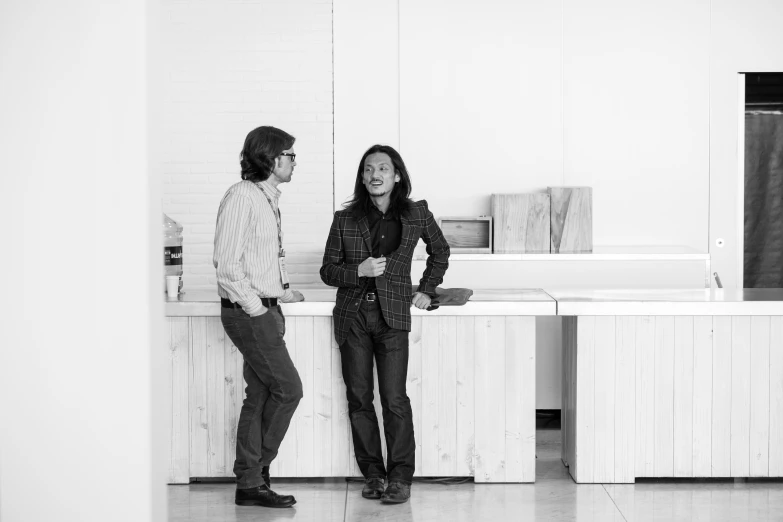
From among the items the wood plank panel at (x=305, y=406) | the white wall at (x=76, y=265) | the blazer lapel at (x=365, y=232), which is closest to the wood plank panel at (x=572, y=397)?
the blazer lapel at (x=365, y=232)

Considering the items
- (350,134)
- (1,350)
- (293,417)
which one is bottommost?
(293,417)

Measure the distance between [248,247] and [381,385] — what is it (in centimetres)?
88

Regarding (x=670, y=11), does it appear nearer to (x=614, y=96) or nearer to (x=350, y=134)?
(x=614, y=96)

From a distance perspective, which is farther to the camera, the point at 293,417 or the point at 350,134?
the point at 350,134

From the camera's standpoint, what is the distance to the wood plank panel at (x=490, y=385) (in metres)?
4.30

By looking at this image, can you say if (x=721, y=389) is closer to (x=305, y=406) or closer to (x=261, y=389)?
(x=305, y=406)

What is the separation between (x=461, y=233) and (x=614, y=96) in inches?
55.5

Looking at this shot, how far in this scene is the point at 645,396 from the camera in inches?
169

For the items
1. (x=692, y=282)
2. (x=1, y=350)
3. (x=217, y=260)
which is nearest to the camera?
(x=1, y=350)

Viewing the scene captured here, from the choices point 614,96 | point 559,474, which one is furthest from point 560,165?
point 559,474

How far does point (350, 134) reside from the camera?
6094 mm

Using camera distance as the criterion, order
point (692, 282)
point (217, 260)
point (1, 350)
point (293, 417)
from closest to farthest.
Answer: point (1, 350), point (217, 260), point (293, 417), point (692, 282)

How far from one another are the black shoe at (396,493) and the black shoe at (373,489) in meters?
0.08

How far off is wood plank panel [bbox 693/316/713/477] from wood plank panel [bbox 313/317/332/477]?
→ 1.67 meters
